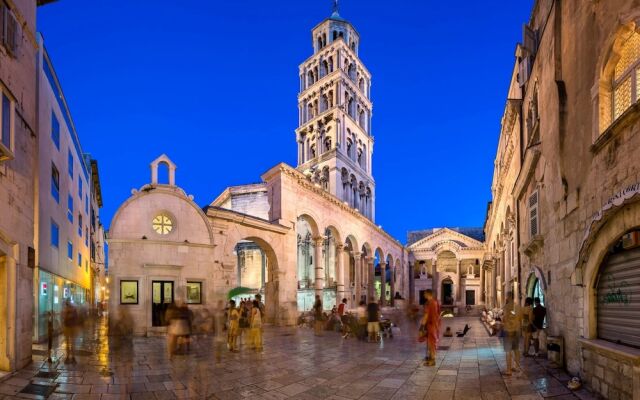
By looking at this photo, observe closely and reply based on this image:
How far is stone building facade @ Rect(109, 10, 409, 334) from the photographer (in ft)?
55.6

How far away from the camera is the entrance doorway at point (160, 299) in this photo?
1692 centimetres

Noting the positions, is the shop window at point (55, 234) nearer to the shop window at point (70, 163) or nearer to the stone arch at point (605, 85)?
the shop window at point (70, 163)

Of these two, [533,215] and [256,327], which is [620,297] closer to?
[533,215]

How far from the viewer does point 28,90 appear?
10.8 m

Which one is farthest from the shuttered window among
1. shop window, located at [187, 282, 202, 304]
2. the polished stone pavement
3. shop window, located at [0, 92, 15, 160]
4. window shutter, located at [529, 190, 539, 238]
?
shop window, located at [187, 282, 202, 304]

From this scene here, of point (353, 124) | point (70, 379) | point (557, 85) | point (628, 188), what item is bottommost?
point (70, 379)

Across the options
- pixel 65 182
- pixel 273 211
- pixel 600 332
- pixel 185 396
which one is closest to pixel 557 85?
pixel 600 332

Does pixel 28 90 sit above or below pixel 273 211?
above

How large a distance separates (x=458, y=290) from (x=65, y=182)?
44754 millimetres

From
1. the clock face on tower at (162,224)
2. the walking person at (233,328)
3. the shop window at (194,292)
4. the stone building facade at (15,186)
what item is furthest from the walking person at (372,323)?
the stone building facade at (15,186)

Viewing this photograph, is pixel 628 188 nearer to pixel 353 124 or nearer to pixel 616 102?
pixel 616 102

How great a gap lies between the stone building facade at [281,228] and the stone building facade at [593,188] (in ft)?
29.3

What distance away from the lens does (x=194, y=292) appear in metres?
18.0

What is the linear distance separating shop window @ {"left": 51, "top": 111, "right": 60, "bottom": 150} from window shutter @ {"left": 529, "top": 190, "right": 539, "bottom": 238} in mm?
19282
